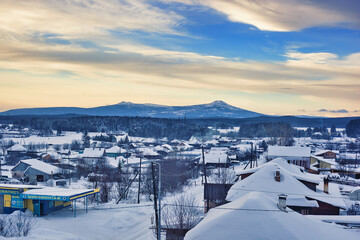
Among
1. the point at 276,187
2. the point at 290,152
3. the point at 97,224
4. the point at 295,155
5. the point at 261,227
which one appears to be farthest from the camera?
the point at 290,152

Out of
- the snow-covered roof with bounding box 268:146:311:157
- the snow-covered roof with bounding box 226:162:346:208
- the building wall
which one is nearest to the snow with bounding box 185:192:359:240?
the snow-covered roof with bounding box 226:162:346:208

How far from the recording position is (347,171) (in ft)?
176

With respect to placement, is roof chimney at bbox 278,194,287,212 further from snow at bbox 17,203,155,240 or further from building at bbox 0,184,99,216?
building at bbox 0,184,99,216

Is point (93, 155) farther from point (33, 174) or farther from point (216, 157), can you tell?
point (216, 157)

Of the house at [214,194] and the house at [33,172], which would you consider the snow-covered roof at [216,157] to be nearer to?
the house at [33,172]

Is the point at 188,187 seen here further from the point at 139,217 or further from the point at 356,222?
the point at 356,222

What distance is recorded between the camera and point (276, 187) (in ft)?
78.1

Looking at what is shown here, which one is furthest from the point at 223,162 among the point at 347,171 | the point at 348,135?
the point at 348,135

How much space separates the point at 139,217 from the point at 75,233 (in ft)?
21.8

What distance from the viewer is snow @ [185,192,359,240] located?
9.80 meters

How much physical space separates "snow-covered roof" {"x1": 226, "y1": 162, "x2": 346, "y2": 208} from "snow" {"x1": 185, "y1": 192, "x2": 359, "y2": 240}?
11345 mm

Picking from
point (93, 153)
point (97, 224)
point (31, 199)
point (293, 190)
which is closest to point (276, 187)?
point (293, 190)

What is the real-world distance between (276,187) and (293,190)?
45.5 inches

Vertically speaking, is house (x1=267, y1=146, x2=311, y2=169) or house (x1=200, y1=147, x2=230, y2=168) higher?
house (x1=267, y1=146, x2=311, y2=169)
